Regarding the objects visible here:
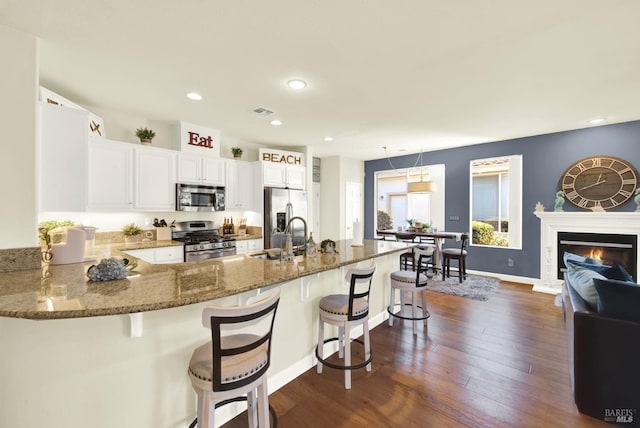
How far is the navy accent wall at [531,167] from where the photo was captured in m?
4.51

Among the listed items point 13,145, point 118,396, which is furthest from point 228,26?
point 118,396

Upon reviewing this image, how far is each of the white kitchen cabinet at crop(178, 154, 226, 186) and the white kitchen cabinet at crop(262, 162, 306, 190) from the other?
2.59 ft

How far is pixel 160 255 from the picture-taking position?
12.5 ft

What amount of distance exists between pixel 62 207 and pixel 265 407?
2.60 metres

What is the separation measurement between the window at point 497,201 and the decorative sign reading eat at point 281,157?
3.75 meters

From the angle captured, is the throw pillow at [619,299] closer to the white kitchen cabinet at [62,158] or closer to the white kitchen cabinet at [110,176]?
the white kitchen cabinet at [62,158]

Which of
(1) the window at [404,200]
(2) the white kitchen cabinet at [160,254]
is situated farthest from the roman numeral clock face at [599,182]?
(2) the white kitchen cabinet at [160,254]

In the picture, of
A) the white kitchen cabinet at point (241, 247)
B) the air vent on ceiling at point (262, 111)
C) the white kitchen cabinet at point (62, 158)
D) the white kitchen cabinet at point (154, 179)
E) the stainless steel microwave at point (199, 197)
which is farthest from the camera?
the white kitchen cabinet at point (241, 247)

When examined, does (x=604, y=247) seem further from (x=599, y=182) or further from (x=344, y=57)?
(x=344, y=57)

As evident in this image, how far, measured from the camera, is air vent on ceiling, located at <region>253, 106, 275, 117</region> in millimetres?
3701

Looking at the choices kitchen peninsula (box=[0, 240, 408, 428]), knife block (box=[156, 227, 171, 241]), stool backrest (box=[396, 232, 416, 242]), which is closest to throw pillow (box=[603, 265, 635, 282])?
kitchen peninsula (box=[0, 240, 408, 428])

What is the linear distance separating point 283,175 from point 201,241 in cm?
203

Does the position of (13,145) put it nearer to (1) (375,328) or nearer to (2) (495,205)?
(1) (375,328)

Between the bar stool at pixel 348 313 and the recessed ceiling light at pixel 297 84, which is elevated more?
the recessed ceiling light at pixel 297 84
